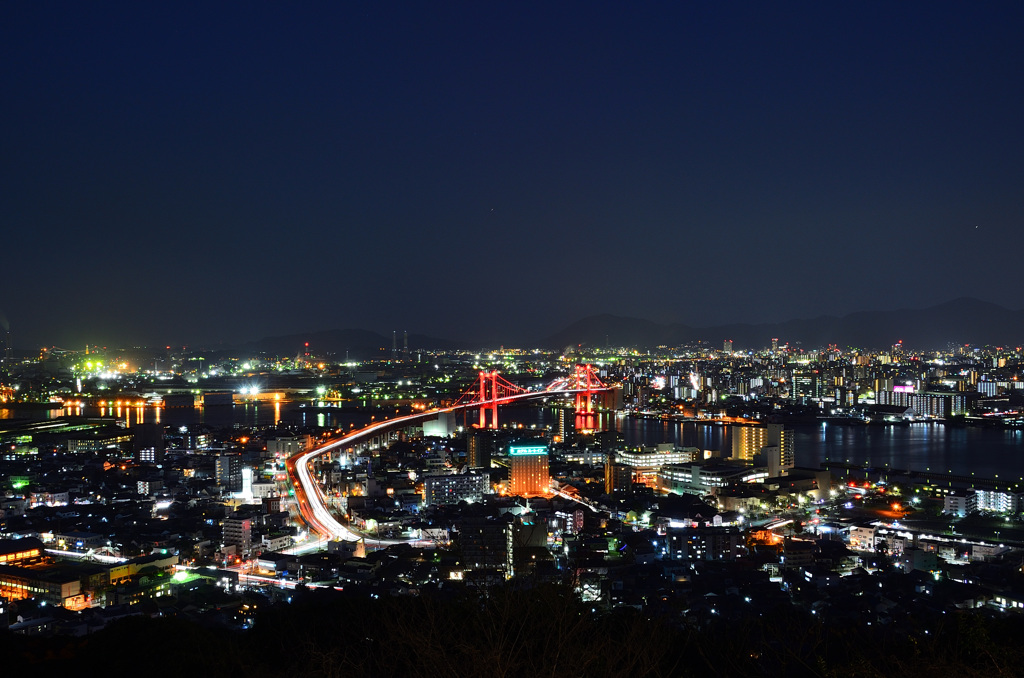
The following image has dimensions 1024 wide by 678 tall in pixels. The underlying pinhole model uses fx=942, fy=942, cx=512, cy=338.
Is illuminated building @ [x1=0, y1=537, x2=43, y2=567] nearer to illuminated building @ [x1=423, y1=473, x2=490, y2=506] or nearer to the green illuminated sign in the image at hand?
illuminated building @ [x1=423, y1=473, x2=490, y2=506]

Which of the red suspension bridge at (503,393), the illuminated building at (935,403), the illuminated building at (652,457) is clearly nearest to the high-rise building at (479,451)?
the illuminated building at (652,457)

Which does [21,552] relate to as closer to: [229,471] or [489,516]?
[489,516]

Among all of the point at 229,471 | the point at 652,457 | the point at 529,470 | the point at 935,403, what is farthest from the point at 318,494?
the point at 935,403

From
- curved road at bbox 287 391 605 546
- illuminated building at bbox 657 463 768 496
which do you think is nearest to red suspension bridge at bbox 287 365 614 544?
curved road at bbox 287 391 605 546

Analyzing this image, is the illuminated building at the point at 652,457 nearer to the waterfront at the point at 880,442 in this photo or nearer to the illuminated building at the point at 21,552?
the waterfront at the point at 880,442

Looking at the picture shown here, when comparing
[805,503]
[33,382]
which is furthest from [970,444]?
[33,382]
